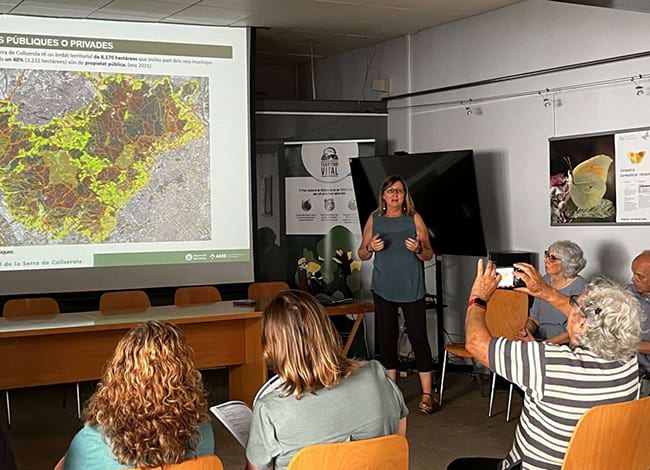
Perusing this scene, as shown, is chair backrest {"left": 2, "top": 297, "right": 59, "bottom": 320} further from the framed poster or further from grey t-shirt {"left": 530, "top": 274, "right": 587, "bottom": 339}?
the framed poster

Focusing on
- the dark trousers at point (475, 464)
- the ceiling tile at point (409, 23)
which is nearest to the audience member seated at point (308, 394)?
the dark trousers at point (475, 464)

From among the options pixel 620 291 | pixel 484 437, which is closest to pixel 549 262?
pixel 484 437

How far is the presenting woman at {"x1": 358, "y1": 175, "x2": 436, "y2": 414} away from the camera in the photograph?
6438mm

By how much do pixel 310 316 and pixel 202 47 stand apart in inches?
196

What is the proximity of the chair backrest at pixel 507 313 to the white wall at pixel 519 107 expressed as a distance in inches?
25.0

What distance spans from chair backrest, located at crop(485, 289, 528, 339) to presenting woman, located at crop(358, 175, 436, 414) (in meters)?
0.47

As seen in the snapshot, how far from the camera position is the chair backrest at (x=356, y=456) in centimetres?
244

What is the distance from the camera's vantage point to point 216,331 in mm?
5977

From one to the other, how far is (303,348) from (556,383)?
79 centimetres

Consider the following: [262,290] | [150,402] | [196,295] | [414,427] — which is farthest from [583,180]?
[150,402]

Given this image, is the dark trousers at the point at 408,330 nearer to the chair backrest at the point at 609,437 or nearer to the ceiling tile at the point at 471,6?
the ceiling tile at the point at 471,6

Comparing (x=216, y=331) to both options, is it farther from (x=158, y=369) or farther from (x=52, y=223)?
(x=158, y=369)

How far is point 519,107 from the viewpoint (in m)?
7.10

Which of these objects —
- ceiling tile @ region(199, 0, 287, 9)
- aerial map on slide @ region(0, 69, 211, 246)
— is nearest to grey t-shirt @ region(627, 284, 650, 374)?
ceiling tile @ region(199, 0, 287, 9)
